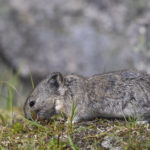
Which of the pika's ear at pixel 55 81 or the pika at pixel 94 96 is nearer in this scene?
the pika at pixel 94 96

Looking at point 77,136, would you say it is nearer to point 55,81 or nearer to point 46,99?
point 46,99

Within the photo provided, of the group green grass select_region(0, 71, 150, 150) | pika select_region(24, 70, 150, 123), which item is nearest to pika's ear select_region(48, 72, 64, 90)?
pika select_region(24, 70, 150, 123)

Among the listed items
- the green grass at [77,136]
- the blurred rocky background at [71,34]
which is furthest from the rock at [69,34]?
the green grass at [77,136]

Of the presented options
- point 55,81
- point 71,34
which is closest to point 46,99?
point 55,81

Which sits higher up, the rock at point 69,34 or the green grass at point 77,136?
the rock at point 69,34

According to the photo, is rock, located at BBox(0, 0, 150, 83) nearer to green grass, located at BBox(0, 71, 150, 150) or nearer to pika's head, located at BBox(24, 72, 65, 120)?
pika's head, located at BBox(24, 72, 65, 120)

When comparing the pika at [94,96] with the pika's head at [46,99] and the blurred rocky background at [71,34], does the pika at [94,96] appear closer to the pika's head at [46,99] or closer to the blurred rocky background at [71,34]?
the pika's head at [46,99]

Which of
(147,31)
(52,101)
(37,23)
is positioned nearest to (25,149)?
(52,101)

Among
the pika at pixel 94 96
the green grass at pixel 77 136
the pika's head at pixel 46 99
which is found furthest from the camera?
the pika's head at pixel 46 99
